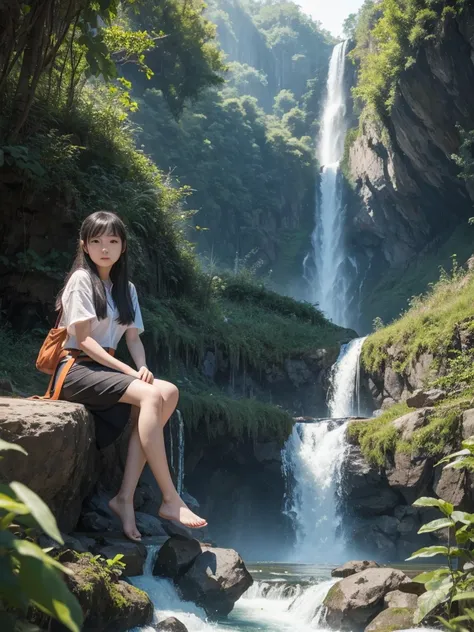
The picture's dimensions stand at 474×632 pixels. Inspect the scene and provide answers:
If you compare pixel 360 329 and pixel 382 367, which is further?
pixel 360 329

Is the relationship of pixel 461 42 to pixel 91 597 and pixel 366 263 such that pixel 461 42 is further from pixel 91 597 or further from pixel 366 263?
pixel 91 597

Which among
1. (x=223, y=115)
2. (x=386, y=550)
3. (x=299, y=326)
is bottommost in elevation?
(x=386, y=550)

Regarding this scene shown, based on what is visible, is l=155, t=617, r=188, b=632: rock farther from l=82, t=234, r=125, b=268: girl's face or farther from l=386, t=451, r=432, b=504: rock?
l=386, t=451, r=432, b=504: rock

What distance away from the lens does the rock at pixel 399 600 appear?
17.4 feet

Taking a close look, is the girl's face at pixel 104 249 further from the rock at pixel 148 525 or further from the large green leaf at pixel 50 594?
the large green leaf at pixel 50 594

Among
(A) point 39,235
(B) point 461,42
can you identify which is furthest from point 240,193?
(A) point 39,235

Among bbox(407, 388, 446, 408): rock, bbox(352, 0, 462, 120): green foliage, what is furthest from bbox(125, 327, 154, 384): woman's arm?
bbox(352, 0, 462, 120): green foliage

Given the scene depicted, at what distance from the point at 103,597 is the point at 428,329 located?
1051cm

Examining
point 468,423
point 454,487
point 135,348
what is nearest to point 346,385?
point 468,423

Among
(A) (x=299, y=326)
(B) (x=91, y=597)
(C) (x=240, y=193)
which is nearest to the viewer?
(B) (x=91, y=597)

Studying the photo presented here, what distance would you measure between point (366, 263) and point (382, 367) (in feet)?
52.2

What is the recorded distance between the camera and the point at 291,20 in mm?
70188

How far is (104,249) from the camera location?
4.61 m

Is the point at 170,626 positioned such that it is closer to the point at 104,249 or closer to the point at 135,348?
the point at 135,348
